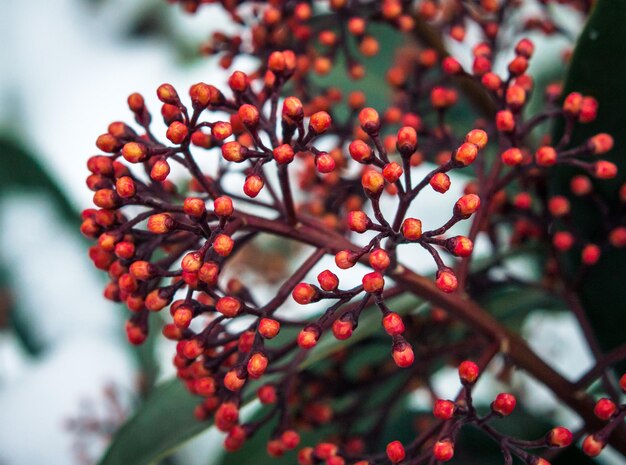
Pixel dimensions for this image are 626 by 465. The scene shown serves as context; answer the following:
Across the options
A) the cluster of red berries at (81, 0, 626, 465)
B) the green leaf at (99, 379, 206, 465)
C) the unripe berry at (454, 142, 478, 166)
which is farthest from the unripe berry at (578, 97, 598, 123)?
the green leaf at (99, 379, 206, 465)

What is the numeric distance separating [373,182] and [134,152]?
0.14 m

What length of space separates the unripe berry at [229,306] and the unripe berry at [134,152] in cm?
10

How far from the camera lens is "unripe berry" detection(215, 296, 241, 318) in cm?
45

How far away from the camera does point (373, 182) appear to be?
0.44 m

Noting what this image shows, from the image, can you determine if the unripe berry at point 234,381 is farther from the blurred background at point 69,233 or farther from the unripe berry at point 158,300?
the blurred background at point 69,233

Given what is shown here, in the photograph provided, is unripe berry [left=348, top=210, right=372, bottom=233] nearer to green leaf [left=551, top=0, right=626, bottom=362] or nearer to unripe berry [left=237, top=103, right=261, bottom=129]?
unripe berry [left=237, top=103, right=261, bottom=129]

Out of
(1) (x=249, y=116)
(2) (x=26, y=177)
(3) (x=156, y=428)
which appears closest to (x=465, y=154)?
Answer: (1) (x=249, y=116)

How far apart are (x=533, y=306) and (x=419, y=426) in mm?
158

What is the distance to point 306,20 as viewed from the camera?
69 centimetres

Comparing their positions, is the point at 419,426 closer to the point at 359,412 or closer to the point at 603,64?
the point at 359,412

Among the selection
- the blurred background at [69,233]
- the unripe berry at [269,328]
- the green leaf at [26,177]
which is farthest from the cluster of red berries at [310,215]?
the green leaf at [26,177]

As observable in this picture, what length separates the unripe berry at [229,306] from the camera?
0.45m

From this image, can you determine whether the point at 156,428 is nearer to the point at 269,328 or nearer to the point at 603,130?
the point at 269,328

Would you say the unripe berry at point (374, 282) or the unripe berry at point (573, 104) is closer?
the unripe berry at point (374, 282)
